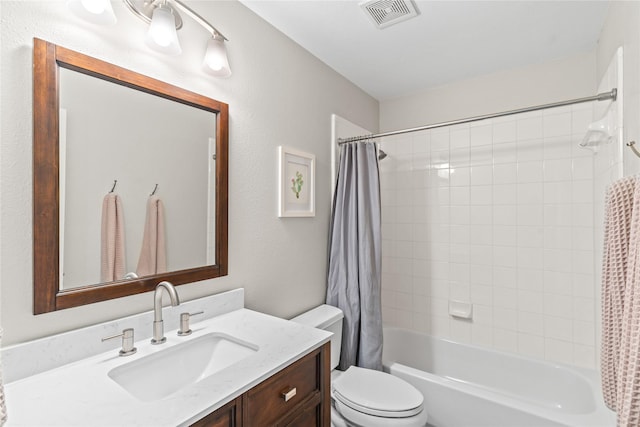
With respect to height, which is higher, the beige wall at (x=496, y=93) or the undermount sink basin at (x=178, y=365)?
the beige wall at (x=496, y=93)

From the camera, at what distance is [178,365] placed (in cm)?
113

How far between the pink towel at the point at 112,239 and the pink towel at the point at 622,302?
151 centimetres

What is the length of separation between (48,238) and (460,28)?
2.13 metres

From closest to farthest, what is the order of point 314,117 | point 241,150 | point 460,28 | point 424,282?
point 241,150 < point 460,28 < point 314,117 < point 424,282

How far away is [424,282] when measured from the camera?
2.61 m

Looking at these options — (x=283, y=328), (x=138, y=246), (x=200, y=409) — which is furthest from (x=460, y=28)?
(x=200, y=409)

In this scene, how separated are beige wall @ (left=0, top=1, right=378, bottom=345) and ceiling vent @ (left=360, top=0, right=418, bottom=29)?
1.65 feet

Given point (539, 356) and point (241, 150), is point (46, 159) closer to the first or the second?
point (241, 150)

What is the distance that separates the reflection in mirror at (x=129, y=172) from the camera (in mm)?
1017

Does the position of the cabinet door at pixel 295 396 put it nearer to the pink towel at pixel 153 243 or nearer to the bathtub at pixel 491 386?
the pink towel at pixel 153 243

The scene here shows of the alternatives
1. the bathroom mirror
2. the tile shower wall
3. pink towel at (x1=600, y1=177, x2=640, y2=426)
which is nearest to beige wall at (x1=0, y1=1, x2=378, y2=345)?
the bathroom mirror

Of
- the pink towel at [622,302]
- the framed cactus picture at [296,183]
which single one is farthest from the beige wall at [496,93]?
the pink towel at [622,302]

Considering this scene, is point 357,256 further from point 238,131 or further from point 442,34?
point 442,34

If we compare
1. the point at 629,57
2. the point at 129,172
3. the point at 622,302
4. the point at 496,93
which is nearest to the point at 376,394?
the point at 622,302
